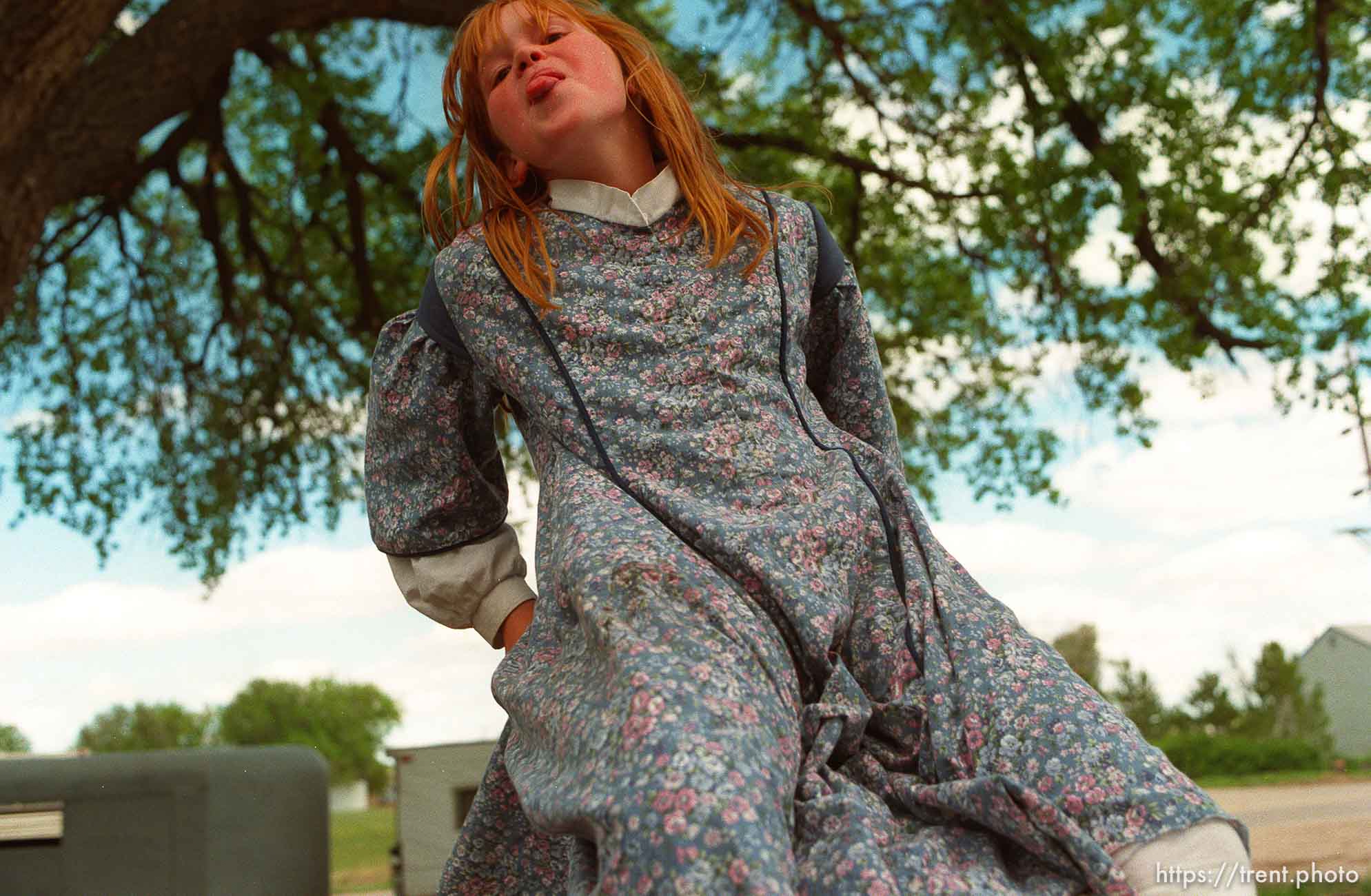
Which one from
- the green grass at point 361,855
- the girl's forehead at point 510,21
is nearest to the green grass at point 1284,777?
the green grass at point 361,855

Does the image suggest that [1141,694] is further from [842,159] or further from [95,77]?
[95,77]

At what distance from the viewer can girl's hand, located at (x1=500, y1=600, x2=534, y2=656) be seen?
1632 millimetres

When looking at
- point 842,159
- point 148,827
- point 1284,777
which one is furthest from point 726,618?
point 1284,777

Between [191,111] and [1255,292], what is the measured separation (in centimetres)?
510

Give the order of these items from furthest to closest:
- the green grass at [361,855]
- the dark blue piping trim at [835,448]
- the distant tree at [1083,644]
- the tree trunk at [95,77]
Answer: the distant tree at [1083,644]
the green grass at [361,855]
the tree trunk at [95,77]
the dark blue piping trim at [835,448]

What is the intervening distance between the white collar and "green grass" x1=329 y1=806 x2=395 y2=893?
4262 millimetres

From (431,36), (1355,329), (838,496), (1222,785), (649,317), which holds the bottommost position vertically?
(1222,785)

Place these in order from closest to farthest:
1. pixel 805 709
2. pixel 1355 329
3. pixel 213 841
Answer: pixel 805 709 < pixel 213 841 < pixel 1355 329

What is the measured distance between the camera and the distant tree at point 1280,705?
7.48 metres

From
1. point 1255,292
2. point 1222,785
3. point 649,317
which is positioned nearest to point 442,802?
point 649,317

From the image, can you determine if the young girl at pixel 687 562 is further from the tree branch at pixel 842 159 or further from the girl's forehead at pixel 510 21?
the tree branch at pixel 842 159

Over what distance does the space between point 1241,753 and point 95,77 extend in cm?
710

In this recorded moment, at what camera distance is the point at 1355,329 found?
5371mm

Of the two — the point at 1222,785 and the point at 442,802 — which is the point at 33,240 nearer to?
the point at 442,802
